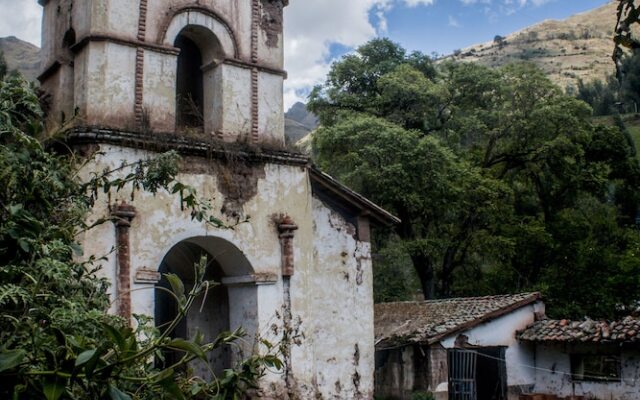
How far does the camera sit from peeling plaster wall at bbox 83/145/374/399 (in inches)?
382

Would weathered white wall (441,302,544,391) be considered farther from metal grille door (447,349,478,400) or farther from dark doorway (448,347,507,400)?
metal grille door (447,349,478,400)

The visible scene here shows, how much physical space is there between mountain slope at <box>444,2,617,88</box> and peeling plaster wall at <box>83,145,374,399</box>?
75.3 meters

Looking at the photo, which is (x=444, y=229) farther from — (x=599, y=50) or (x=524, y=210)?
(x=599, y=50)

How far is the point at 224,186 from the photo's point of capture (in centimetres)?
1059

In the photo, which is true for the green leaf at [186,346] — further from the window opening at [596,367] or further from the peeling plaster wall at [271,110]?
the window opening at [596,367]

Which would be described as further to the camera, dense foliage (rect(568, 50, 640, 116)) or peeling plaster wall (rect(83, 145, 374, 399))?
dense foliage (rect(568, 50, 640, 116))

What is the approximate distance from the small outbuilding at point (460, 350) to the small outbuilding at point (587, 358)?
0.44 meters

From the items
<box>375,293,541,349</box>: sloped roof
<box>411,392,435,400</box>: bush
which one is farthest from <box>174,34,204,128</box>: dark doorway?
<box>411,392,435,400</box>: bush

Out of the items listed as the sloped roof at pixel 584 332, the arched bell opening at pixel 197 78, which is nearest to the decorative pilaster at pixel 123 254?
the arched bell opening at pixel 197 78

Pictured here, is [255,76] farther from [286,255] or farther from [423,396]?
[423,396]

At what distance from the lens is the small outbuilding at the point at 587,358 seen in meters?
15.8

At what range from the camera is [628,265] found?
2231 cm

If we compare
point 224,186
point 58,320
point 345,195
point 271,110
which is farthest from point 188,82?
point 58,320

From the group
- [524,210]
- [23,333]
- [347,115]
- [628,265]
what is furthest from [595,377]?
[23,333]
